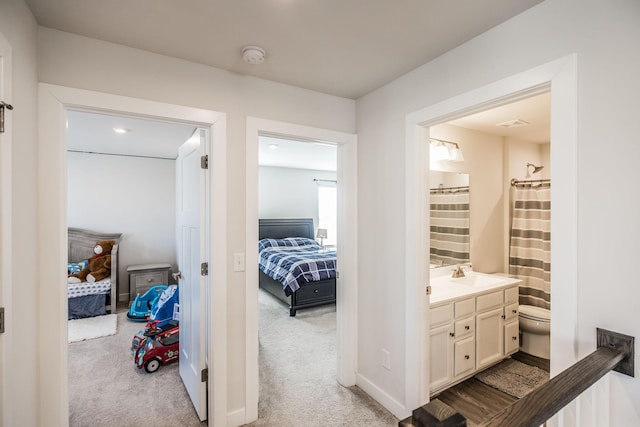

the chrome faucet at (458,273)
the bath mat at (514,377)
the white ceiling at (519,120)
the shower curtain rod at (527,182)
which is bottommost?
the bath mat at (514,377)

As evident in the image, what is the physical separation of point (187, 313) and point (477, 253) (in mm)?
2927

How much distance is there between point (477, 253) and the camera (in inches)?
130

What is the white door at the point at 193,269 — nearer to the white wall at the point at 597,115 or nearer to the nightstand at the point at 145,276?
the white wall at the point at 597,115

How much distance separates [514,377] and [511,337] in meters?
0.35

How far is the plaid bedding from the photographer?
4.14m

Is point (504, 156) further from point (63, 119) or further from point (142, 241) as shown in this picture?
point (142, 241)

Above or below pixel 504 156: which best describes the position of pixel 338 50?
above

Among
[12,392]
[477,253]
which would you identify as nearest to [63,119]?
[12,392]

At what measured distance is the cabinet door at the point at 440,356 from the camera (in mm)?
2188

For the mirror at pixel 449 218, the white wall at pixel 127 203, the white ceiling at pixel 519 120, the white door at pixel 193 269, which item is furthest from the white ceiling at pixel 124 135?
the white ceiling at pixel 519 120

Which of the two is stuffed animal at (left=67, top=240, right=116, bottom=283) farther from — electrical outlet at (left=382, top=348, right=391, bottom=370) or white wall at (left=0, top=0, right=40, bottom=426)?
electrical outlet at (left=382, top=348, right=391, bottom=370)

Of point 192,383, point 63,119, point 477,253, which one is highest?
point 63,119

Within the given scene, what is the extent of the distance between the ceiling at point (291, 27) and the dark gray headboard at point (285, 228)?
4.56 m

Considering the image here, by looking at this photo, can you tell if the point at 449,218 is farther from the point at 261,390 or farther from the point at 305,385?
the point at 261,390
